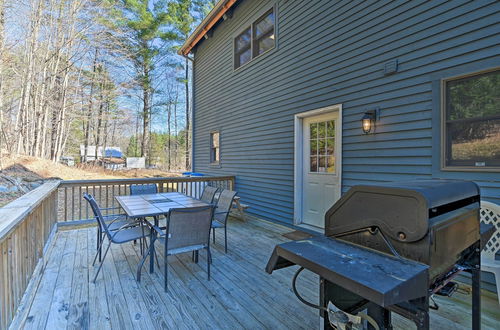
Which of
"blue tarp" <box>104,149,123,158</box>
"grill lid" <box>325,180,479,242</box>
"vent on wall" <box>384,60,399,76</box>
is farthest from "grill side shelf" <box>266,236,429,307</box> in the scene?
"blue tarp" <box>104,149,123,158</box>

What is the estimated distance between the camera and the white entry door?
13.1ft

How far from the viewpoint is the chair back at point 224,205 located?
3568 millimetres

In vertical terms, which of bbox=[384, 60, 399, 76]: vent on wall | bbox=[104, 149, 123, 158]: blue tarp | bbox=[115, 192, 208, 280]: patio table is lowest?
bbox=[115, 192, 208, 280]: patio table

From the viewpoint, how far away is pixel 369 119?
3324mm

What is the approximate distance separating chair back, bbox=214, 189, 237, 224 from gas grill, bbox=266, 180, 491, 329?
2313 mm

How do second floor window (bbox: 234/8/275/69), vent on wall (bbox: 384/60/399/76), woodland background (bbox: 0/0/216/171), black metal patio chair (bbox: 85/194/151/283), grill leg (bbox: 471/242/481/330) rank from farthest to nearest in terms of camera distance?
woodland background (bbox: 0/0/216/171)
second floor window (bbox: 234/8/275/69)
vent on wall (bbox: 384/60/399/76)
black metal patio chair (bbox: 85/194/151/283)
grill leg (bbox: 471/242/481/330)

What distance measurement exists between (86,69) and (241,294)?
15404 millimetres

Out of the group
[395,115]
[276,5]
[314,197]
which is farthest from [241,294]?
[276,5]

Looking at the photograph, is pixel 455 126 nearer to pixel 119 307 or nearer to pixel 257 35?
pixel 119 307

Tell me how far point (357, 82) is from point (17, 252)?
418cm

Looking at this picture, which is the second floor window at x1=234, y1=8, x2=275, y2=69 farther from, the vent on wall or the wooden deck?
the wooden deck

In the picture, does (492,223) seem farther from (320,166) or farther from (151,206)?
(151,206)

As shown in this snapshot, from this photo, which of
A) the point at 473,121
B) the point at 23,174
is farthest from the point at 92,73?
the point at 473,121

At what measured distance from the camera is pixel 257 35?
5734 mm
